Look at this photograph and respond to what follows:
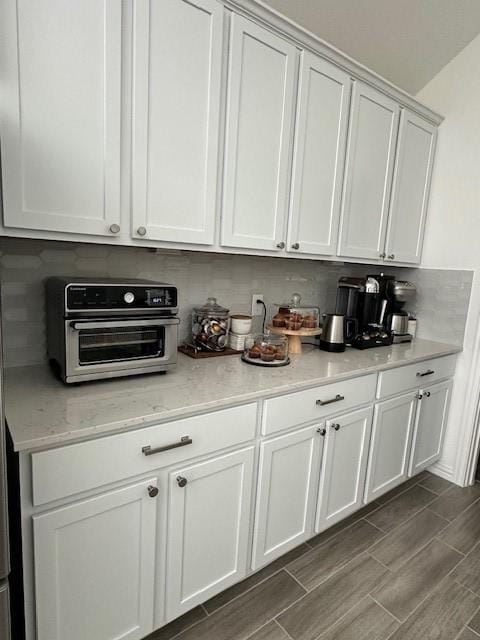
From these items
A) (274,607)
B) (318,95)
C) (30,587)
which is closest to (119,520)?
(30,587)

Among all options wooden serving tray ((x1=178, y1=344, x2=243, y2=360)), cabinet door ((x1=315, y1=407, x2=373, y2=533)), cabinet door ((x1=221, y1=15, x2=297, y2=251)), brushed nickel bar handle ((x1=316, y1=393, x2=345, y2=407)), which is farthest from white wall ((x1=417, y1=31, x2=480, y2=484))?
wooden serving tray ((x1=178, y1=344, x2=243, y2=360))

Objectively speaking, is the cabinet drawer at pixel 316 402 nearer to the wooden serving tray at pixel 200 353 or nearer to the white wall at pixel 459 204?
the wooden serving tray at pixel 200 353

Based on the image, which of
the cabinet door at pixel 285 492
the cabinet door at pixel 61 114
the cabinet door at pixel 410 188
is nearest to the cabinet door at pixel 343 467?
the cabinet door at pixel 285 492

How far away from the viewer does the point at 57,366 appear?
1.39 meters

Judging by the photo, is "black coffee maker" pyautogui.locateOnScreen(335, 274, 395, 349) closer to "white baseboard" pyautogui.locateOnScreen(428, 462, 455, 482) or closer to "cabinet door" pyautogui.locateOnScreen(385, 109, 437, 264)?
"cabinet door" pyautogui.locateOnScreen(385, 109, 437, 264)

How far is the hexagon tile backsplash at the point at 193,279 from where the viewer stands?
1465 mm

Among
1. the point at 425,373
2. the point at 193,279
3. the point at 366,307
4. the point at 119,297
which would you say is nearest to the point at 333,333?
the point at 366,307

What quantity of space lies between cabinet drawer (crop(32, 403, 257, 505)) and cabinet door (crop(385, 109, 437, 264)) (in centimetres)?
159

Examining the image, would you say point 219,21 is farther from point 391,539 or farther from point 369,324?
point 391,539

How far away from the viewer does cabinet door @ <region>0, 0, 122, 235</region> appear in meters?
1.10

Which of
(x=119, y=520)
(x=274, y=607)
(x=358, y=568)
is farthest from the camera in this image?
(x=358, y=568)

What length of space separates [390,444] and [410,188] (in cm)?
155

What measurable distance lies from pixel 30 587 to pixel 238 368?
995 millimetres

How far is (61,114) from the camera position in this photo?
1.18 meters
